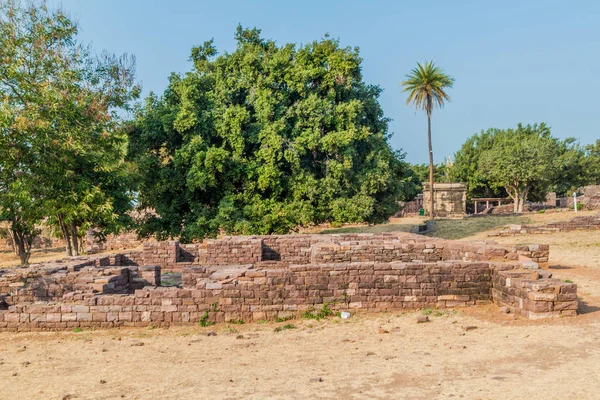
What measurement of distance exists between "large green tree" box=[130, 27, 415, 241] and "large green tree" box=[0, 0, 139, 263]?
2.47 metres

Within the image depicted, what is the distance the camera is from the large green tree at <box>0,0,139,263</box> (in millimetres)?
14734

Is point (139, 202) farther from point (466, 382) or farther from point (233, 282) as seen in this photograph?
point (466, 382)

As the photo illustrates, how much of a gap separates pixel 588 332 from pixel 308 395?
4697mm

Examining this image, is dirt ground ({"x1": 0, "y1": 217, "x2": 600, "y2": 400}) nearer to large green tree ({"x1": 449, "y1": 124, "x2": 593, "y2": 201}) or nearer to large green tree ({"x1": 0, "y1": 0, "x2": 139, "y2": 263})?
large green tree ({"x1": 0, "y1": 0, "x2": 139, "y2": 263})

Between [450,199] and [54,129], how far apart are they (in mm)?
32434

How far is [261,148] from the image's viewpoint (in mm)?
22438

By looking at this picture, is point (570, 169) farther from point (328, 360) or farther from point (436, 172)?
point (328, 360)

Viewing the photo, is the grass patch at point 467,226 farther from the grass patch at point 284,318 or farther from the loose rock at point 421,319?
the grass patch at point 284,318

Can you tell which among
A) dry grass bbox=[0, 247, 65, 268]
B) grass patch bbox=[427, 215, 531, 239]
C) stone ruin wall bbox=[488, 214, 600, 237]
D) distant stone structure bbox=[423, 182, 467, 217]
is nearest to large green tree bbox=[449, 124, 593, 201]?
distant stone structure bbox=[423, 182, 467, 217]

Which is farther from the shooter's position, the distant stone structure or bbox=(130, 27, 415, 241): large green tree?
the distant stone structure

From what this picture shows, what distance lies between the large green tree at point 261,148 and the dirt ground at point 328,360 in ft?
41.9

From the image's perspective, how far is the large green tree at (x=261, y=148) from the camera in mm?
22188

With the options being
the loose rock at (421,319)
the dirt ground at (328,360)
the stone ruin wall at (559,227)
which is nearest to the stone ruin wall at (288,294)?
the dirt ground at (328,360)

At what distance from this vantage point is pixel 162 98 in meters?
24.4
